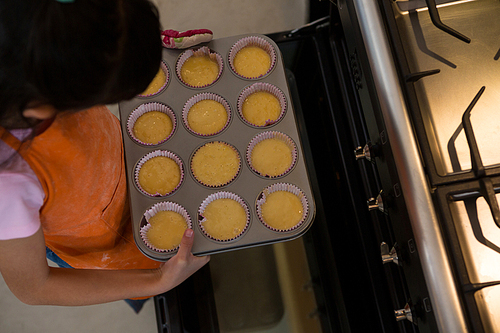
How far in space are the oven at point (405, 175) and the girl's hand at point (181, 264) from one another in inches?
13.0

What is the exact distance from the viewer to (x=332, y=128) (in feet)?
5.53

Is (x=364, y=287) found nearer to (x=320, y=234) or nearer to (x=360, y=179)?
(x=320, y=234)

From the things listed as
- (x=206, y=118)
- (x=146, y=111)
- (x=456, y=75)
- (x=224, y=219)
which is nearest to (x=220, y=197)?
(x=224, y=219)

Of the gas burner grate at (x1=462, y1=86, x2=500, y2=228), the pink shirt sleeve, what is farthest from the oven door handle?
the pink shirt sleeve

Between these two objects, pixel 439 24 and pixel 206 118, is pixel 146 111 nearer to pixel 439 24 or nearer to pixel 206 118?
pixel 206 118

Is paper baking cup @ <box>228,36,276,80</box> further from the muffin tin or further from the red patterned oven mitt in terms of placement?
the red patterned oven mitt

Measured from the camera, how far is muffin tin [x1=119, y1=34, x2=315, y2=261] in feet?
4.10

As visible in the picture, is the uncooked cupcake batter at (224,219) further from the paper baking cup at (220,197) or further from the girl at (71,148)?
the girl at (71,148)

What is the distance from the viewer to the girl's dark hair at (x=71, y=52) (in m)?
0.57

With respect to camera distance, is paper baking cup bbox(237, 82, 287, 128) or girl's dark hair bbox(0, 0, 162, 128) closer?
girl's dark hair bbox(0, 0, 162, 128)

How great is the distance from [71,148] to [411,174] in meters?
1.00

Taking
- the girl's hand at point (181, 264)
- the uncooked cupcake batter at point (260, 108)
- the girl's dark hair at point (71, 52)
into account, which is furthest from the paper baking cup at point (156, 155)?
the girl's dark hair at point (71, 52)

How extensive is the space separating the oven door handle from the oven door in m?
0.39

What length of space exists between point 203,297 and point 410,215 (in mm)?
1164
